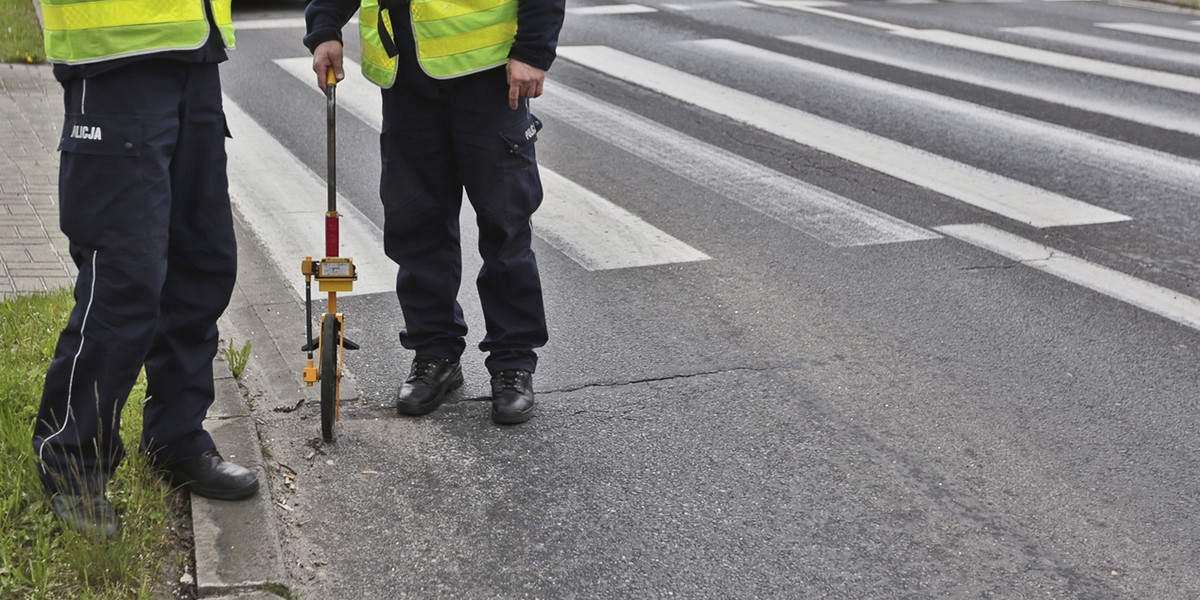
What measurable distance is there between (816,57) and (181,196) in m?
8.71

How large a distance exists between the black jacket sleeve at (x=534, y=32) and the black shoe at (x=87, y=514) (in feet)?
5.60

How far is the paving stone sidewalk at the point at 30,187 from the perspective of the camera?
520cm

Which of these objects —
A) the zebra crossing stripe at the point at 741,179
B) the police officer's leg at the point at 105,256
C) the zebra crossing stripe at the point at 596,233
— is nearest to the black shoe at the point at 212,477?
the police officer's leg at the point at 105,256

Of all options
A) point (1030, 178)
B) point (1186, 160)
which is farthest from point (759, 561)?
point (1186, 160)

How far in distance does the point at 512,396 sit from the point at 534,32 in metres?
1.14

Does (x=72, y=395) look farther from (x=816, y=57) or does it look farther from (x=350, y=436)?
(x=816, y=57)

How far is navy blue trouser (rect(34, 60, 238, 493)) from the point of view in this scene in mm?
2988

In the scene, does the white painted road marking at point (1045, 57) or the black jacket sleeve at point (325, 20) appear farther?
the white painted road marking at point (1045, 57)

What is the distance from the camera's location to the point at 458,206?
4250 mm

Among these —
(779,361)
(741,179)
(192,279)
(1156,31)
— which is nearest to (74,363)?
(192,279)

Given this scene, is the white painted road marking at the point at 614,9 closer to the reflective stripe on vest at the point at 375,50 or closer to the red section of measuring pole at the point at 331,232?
the reflective stripe on vest at the point at 375,50

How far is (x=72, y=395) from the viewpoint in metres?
3.09

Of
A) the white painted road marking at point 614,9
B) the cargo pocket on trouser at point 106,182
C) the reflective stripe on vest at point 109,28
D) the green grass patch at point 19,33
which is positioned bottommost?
the green grass patch at point 19,33

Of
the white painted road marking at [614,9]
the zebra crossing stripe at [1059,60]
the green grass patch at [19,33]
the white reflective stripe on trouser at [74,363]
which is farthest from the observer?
the white painted road marking at [614,9]
